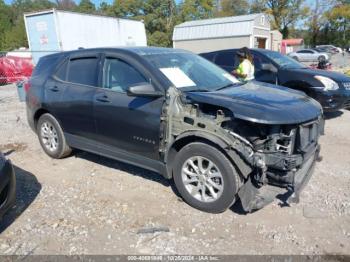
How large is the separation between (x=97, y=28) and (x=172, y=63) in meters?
15.1

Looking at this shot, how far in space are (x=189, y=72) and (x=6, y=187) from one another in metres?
2.47

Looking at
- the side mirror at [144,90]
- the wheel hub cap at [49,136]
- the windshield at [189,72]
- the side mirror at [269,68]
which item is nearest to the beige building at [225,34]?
the side mirror at [269,68]

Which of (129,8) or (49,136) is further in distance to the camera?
(129,8)

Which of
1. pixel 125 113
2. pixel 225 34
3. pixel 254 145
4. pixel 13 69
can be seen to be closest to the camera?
pixel 254 145

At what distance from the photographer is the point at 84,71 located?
15.5 ft

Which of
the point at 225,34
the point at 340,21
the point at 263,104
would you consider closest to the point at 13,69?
the point at 263,104

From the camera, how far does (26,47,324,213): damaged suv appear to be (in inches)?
133

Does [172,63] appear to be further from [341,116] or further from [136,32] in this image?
[136,32]

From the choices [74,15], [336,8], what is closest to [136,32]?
[74,15]

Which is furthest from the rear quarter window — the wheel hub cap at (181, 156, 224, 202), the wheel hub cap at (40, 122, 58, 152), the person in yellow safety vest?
the person in yellow safety vest

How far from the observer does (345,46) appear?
5291 centimetres

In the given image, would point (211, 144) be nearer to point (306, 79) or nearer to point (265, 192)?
point (265, 192)

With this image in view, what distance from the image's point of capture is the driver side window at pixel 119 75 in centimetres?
409

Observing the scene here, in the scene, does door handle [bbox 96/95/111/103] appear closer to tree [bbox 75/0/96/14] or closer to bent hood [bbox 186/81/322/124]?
bent hood [bbox 186/81/322/124]
